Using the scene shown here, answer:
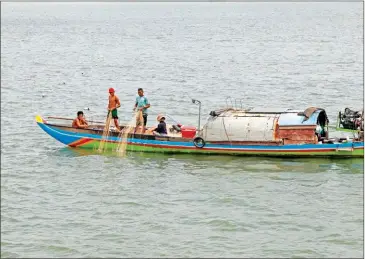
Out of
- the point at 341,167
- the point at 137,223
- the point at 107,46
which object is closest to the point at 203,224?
the point at 137,223

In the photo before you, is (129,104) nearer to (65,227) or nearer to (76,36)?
(65,227)

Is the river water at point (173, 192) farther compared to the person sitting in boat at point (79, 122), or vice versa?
the person sitting in boat at point (79, 122)

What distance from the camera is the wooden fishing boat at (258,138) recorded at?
24844 mm

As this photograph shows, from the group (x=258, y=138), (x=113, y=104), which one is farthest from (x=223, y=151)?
(x=113, y=104)

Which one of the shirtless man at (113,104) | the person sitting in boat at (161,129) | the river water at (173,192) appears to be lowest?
the river water at (173,192)

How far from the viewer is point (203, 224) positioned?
63.6 ft

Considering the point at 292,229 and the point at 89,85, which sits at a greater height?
the point at 89,85

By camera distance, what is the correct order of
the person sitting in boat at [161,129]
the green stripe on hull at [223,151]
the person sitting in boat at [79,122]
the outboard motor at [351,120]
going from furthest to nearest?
1. the person sitting in boat at [79,122]
2. the person sitting in boat at [161,129]
3. the outboard motor at [351,120]
4. the green stripe on hull at [223,151]

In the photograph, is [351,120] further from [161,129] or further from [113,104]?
[113,104]

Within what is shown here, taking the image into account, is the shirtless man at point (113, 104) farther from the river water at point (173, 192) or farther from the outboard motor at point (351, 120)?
the outboard motor at point (351, 120)

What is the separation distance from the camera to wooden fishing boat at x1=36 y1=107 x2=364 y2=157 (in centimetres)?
2484

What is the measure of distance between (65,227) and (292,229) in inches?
212

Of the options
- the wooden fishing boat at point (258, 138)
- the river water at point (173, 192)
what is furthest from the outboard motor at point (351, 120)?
the river water at point (173, 192)

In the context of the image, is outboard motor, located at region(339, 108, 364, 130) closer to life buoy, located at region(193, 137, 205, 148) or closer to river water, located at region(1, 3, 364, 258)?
river water, located at region(1, 3, 364, 258)
